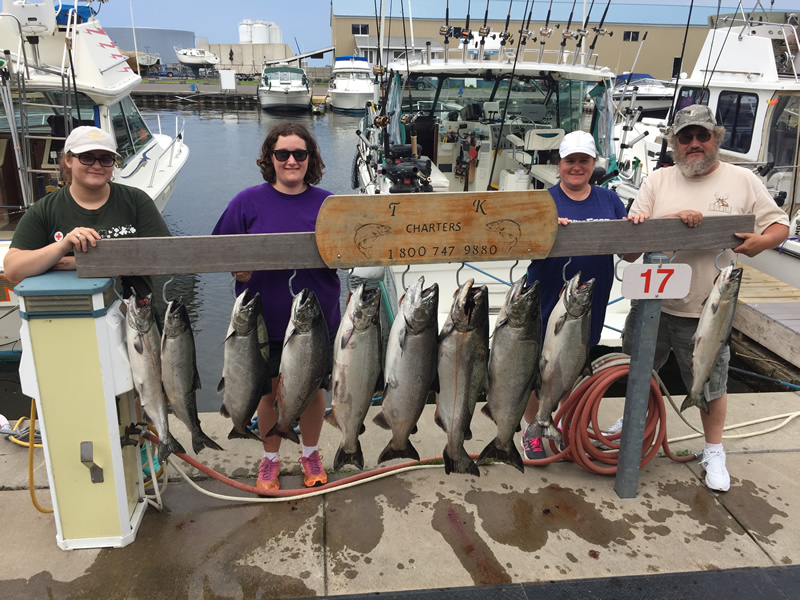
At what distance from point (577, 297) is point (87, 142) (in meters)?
2.38

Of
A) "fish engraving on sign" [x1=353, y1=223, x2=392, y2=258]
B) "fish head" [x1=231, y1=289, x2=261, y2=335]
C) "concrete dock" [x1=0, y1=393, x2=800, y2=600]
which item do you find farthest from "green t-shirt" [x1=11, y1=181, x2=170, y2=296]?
"fish engraving on sign" [x1=353, y1=223, x2=392, y2=258]

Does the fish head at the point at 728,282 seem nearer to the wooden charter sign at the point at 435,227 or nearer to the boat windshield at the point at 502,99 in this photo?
the wooden charter sign at the point at 435,227

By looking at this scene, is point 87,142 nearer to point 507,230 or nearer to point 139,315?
point 139,315

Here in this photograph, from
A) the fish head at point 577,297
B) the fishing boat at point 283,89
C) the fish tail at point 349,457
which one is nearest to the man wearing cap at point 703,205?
the fish head at point 577,297

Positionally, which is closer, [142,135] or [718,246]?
[718,246]

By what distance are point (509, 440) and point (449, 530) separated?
1.98 feet

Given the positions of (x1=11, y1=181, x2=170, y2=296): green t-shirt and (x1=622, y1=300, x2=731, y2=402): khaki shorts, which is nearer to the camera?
(x1=11, y1=181, x2=170, y2=296): green t-shirt

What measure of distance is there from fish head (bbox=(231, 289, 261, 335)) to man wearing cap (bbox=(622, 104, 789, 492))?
197 cm

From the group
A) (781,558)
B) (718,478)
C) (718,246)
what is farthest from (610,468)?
(718,246)

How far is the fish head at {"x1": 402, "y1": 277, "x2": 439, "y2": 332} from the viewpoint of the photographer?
2.51m

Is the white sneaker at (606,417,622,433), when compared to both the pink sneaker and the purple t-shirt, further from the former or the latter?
the purple t-shirt

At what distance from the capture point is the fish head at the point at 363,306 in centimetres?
255

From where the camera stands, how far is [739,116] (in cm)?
948

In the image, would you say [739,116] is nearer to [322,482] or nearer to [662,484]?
[662,484]
